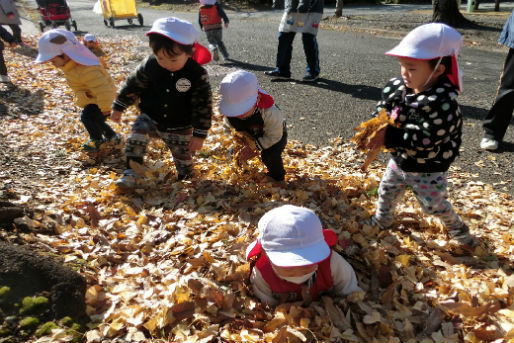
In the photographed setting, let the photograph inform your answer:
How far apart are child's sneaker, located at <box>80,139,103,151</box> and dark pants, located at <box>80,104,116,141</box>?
0.04m

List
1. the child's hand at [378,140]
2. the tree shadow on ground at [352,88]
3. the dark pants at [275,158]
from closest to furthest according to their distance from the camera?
the child's hand at [378,140]
the dark pants at [275,158]
the tree shadow on ground at [352,88]

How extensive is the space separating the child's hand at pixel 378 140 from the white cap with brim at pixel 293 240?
78cm

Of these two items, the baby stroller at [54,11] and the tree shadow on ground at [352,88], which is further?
the baby stroller at [54,11]

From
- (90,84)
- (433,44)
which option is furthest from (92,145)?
(433,44)

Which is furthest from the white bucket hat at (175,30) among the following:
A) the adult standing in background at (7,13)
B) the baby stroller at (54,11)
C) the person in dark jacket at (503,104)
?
the baby stroller at (54,11)

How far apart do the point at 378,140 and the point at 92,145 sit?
3575mm

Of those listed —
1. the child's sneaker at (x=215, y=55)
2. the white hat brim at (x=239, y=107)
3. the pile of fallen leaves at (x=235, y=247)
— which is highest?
the white hat brim at (x=239, y=107)

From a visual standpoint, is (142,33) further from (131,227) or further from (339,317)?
(339,317)

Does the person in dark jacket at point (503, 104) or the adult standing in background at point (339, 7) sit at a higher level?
the adult standing in background at point (339, 7)

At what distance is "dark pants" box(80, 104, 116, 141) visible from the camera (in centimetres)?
455

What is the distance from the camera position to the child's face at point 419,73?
2336mm

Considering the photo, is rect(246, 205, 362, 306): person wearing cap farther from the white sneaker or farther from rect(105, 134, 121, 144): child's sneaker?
the white sneaker

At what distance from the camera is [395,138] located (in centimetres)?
255

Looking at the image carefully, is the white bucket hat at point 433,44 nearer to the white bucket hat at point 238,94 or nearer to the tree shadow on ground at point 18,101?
the white bucket hat at point 238,94
